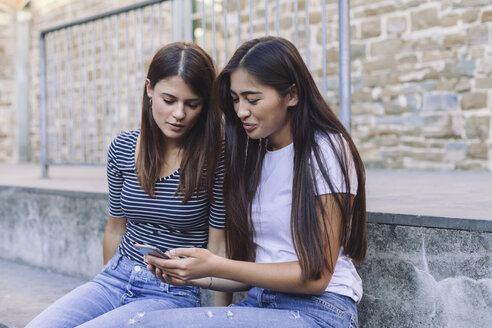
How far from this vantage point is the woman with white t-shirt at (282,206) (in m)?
1.67

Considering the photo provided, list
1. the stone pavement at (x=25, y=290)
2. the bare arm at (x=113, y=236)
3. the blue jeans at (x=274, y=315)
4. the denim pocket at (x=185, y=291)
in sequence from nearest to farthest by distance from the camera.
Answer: the blue jeans at (x=274, y=315) → the denim pocket at (x=185, y=291) → the bare arm at (x=113, y=236) → the stone pavement at (x=25, y=290)

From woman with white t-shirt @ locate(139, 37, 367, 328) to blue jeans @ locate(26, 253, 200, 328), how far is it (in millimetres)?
133

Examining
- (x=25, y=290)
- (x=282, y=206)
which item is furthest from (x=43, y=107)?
(x=282, y=206)

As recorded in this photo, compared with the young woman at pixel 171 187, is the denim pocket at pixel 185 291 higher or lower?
lower

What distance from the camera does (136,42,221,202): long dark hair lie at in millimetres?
2078

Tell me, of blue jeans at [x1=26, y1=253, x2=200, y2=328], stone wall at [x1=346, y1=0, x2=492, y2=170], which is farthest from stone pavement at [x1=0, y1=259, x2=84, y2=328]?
stone wall at [x1=346, y1=0, x2=492, y2=170]

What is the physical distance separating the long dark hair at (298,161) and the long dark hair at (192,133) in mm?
102

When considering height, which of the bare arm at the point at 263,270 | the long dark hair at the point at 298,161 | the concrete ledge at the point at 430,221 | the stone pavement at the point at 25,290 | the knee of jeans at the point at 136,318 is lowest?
the stone pavement at the point at 25,290

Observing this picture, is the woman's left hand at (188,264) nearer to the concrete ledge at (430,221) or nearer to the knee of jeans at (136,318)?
the knee of jeans at (136,318)

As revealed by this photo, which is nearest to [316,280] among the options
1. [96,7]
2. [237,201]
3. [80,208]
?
[237,201]

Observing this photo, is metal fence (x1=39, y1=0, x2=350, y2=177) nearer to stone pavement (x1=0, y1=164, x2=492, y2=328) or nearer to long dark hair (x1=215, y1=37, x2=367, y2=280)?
stone pavement (x1=0, y1=164, x2=492, y2=328)

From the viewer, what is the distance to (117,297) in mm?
2068

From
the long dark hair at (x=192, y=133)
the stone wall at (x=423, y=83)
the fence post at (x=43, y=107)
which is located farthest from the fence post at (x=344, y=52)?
the fence post at (x=43, y=107)

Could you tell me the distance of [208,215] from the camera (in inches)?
85.1
